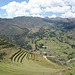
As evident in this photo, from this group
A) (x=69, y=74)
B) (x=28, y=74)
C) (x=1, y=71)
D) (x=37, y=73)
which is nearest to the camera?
(x=1, y=71)

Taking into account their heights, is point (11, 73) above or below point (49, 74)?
above

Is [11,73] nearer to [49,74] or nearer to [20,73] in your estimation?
[20,73]

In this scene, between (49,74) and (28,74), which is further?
(49,74)

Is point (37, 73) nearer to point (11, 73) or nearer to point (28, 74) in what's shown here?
point (28, 74)

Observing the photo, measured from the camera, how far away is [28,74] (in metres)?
61.5

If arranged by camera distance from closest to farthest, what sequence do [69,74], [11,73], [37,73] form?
[11,73] → [37,73] → [69,74]

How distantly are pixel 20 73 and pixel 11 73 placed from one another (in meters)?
6.18

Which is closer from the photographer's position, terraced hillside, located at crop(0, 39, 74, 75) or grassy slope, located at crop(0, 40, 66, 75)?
grassy slope, located at crop(0, 40, 66, 75)

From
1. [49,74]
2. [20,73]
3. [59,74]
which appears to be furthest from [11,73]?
[59,74]

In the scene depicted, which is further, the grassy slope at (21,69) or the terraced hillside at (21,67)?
the terraced hillside at (21,67)

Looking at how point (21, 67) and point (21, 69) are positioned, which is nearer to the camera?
point (21, 69)

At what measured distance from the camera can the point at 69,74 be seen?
77.9m

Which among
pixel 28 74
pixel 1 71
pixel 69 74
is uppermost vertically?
pixel 1 71

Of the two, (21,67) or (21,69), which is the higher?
(21,67)
